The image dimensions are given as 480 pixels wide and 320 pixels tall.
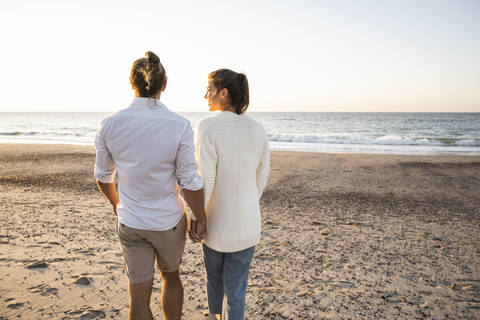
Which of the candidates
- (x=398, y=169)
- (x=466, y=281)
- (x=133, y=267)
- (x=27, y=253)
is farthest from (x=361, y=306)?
(x=398, y=169)

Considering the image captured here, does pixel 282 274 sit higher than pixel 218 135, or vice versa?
pixel 218 135

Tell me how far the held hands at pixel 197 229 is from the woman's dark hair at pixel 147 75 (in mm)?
764

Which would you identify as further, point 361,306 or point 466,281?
point 466,281

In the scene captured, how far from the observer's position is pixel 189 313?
2457 millimetres

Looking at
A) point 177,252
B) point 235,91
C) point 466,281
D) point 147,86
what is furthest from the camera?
point 466,281

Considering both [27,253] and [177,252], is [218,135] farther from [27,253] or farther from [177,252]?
[27,253]

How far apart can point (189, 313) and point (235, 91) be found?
1949 mm

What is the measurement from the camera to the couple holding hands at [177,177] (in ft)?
4.74

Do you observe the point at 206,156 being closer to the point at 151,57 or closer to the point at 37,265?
the point at 151,57

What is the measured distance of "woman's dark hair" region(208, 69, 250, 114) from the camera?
1.57 meters

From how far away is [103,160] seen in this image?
5.20ft

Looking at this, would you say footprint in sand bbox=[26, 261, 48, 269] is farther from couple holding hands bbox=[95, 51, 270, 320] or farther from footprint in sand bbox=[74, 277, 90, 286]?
couple holding hands bbox=[95, 51, 270, 320]

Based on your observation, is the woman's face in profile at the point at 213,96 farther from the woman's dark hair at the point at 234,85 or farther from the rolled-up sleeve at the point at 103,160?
the rolled-up sleeve at the point at 103,160

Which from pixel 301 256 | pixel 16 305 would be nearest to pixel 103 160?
pixel 16 305
